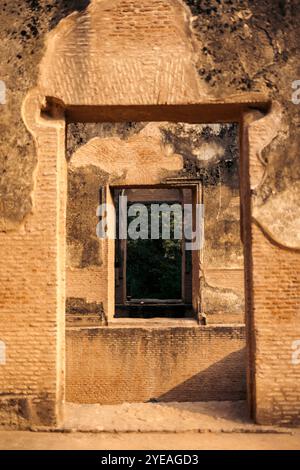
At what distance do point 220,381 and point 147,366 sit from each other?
1.27 m

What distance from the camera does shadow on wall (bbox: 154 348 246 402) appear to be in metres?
8.49

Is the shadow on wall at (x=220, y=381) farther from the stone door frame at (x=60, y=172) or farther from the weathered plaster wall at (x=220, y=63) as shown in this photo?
the weathered plaster wall at (x=220, y=63)

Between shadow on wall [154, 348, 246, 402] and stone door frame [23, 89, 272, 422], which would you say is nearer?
stone door frame [23, 89, 272, 422]

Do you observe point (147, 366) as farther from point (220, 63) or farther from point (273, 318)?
point (220, 63)

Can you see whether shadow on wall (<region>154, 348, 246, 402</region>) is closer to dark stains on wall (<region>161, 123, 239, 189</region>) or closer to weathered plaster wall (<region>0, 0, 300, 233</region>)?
dark stains on wall (<region>161, 123, 239, 189</region>)

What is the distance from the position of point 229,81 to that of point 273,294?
1.78 m

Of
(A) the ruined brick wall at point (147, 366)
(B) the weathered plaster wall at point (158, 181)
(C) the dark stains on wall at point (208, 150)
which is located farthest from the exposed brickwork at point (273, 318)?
(C) the dark stains on wall at point (208, 150)

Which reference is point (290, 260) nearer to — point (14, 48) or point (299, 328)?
point (299, 328)

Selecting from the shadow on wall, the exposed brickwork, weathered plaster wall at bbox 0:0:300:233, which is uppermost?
weathered plaster wall at bbox 0:0:300:233

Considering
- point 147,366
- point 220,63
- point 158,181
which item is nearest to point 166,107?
point 220,63

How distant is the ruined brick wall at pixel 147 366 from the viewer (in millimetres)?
8398

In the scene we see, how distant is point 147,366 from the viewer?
8.41m

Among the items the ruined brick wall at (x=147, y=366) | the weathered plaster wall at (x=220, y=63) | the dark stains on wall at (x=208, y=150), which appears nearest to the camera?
the weathered plaster wall at (x=220, y=63)

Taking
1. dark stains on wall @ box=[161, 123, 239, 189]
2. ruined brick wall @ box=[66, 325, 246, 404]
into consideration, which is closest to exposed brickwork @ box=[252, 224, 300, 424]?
ruined brick wall @ box=[66, 325, 246, 404]
